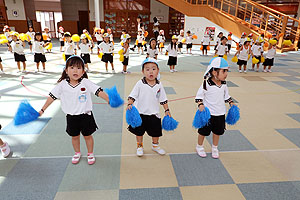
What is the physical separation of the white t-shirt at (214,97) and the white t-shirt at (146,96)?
1.86ft

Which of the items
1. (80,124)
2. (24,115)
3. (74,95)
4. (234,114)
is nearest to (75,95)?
(74,95)

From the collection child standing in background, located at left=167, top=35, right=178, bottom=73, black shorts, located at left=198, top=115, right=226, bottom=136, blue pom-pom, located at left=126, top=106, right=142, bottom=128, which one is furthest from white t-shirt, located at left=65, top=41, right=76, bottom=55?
black shorts, located at left=198, top=115, right=226, bottom=136

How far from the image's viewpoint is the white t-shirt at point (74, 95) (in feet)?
8.70

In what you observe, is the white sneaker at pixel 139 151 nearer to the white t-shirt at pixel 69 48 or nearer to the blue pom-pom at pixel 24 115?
the blue pom-pom at pixel 24 115

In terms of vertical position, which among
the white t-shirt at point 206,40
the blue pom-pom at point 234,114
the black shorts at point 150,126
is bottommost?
the black shorts at point 150,126

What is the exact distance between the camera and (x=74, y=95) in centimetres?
265

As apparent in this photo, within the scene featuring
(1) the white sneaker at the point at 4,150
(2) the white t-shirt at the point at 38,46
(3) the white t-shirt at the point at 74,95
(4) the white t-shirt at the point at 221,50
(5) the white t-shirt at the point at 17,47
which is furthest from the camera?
(4) the white t-shirt at the point at 221,50

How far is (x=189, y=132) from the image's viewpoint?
4.00 m

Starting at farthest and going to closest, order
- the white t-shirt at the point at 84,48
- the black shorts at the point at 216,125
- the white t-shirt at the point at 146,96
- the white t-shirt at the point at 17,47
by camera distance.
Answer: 1. the white t-shirt at the point at 84,48
2. the white t-shirt at the point at 17,47
3. the black shorts at the point at 216,125
4. the white t-shirt at the point at 146,96

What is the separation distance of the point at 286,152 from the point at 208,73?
1889mm

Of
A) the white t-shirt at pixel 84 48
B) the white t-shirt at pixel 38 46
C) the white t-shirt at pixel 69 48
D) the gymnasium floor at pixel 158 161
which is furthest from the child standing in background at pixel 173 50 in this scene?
the white t-shirt at pixel 38 46

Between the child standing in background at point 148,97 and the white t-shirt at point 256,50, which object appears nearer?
the child standing in background at point 148,97

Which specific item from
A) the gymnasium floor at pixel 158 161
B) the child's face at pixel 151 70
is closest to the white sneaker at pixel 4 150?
the gymnasium floor at pixel 158 161

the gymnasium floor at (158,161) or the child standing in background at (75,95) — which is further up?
the child standing in background at (75,95)
